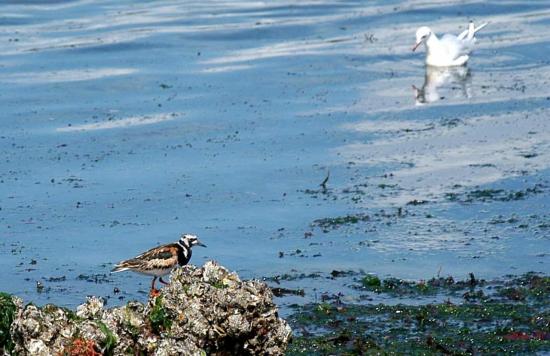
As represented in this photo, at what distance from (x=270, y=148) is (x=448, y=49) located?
291 inches

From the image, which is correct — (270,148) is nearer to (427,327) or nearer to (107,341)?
(427,327)

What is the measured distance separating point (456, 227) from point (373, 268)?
174 cm

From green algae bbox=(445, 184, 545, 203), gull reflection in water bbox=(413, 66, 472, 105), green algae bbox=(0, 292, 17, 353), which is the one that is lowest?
green algae bbox=(445, 184, 545, 203)

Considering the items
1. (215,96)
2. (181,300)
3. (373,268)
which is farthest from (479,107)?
(181,300)

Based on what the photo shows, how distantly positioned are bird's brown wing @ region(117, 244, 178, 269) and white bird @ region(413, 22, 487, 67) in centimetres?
1356

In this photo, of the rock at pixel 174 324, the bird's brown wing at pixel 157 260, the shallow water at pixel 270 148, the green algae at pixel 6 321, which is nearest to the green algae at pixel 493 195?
the shallow water at pixel 270 148

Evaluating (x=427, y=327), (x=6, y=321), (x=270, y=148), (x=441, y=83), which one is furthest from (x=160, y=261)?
(x=441, y=83)

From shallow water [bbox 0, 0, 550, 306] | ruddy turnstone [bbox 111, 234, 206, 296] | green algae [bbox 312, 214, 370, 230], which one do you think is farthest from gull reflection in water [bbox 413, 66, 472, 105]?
ruddy turnstone [bbox 111, 234, 206, 296]

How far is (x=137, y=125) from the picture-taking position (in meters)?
20.5

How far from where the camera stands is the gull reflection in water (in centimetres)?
2241

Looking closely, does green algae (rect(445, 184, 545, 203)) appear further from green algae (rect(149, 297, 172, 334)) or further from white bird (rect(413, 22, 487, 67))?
white bird (rect(413, 22, 487, 67))

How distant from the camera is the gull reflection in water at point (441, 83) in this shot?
22406mm

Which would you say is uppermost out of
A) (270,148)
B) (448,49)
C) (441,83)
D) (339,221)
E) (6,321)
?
(448,49)

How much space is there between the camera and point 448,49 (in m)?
24.9
